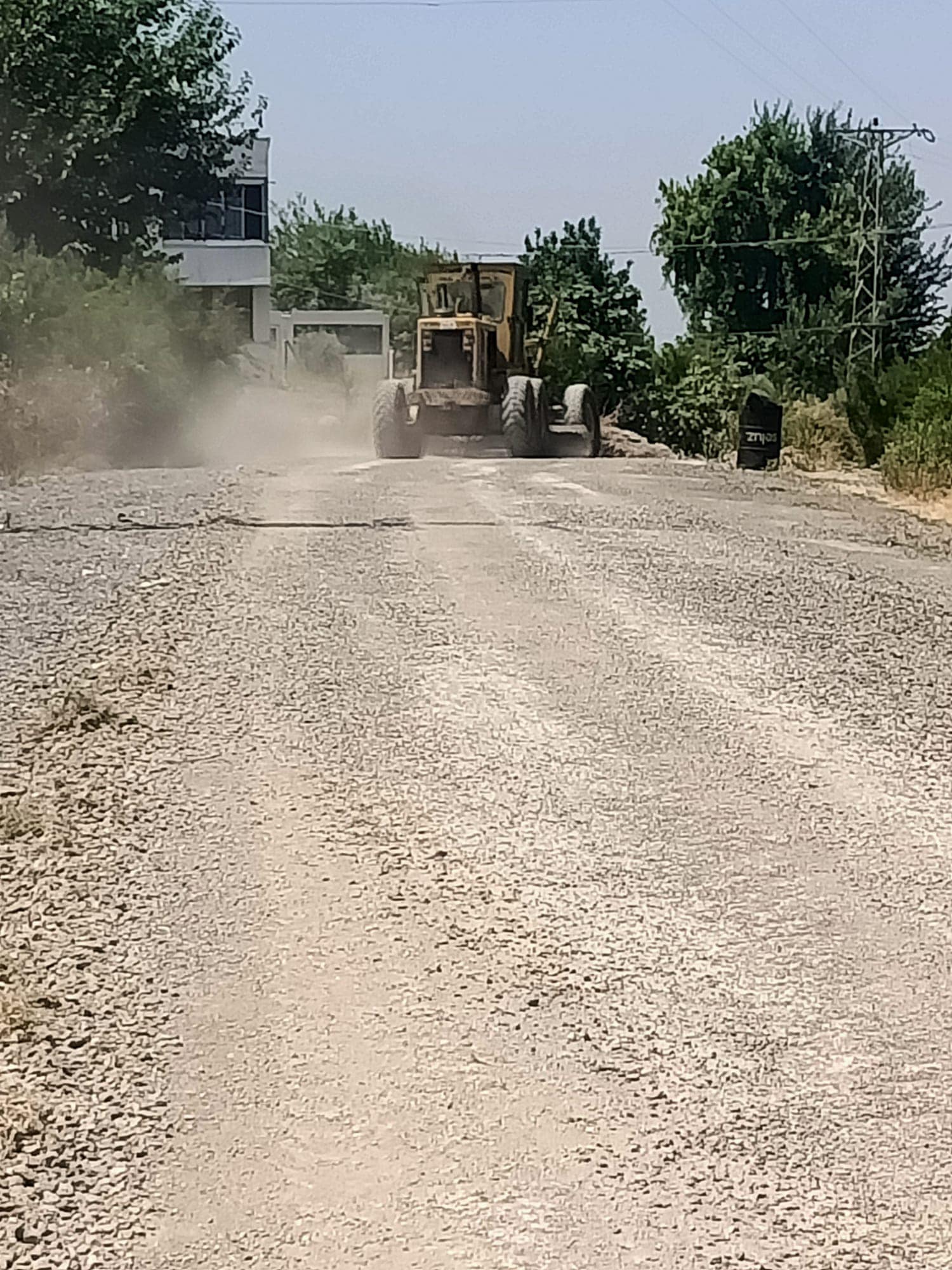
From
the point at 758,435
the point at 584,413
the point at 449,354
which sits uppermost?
the point at 449,354

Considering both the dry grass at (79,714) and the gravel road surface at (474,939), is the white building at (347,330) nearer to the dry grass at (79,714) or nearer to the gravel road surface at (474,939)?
the gravel road surface at (474,939)

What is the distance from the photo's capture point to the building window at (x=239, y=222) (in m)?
52.8

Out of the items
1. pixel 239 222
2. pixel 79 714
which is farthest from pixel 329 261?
pixel 79 714

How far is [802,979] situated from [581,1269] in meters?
1.74

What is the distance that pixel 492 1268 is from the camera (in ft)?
12.6

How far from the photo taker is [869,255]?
219 feet

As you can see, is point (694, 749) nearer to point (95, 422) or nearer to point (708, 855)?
point (708, 855)

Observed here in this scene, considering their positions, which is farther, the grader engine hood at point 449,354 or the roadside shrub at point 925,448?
the grader engine hood at point 449,354

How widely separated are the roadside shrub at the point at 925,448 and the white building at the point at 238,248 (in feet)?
100

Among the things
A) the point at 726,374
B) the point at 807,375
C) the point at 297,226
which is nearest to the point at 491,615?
the point at 726,374

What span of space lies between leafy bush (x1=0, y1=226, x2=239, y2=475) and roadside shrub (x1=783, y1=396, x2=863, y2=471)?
39.6 feet

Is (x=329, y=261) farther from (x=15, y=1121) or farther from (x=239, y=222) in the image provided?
(x=15, y=1121)

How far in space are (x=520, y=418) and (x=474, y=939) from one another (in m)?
24.0

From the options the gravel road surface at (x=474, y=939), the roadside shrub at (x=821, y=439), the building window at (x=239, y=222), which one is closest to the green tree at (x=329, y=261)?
the building window at (x=239, y=222)
